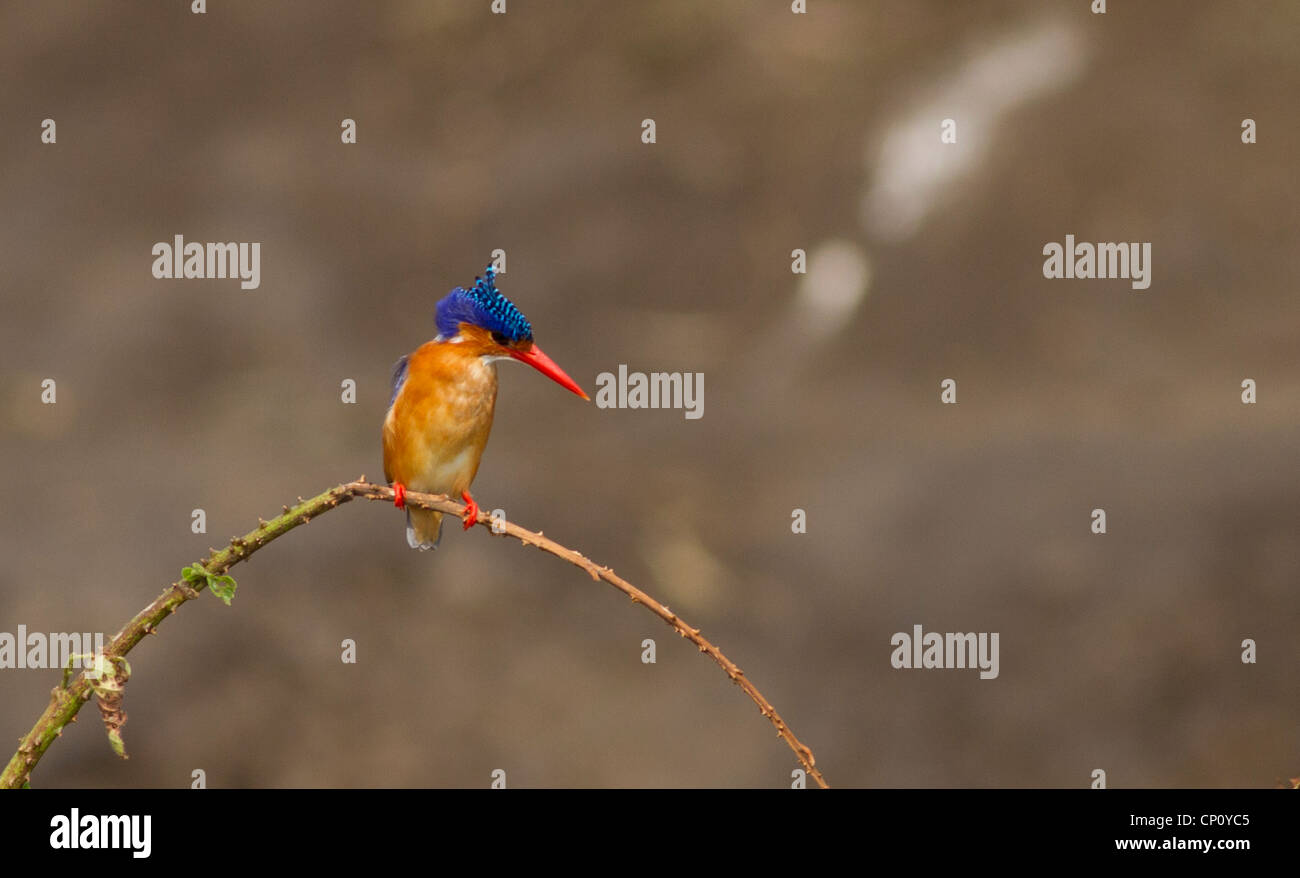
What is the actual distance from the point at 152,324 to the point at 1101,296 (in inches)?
199

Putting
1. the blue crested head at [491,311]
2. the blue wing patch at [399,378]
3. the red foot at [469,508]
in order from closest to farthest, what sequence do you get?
the blue crested head at [491,311] → the red foot at [469,508] → the blue wing patch at [399,378]

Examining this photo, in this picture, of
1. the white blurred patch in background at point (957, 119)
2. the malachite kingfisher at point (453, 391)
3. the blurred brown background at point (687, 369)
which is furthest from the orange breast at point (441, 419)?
the white blurred patch in background at point (957, 119)

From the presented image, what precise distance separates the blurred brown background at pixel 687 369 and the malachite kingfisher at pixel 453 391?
3.88m

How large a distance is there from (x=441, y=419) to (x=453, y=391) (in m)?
0.08

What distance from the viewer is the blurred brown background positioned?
617 centimetres

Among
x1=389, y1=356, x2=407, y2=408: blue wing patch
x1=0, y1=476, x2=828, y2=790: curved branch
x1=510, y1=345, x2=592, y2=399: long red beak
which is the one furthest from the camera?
x1=389, y1=356, x2=407, y2=408: blue wing patch

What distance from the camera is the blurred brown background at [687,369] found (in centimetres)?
617

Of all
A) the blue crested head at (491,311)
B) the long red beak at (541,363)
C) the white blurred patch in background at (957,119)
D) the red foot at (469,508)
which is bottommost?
the red foot at (469,508)

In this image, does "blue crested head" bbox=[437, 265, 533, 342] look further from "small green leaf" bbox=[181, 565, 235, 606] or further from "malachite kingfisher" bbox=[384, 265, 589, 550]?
"small green leaf" bbox=[181, 565, 235, 606]

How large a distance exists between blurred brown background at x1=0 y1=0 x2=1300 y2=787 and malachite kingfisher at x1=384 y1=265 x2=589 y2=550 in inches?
153

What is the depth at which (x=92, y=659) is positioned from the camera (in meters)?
1.20

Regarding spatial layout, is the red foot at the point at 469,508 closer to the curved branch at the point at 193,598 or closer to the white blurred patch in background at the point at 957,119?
the curved branch at the point at 193,598

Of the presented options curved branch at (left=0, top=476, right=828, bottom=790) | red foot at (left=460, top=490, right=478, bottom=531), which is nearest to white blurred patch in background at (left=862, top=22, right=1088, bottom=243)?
red foot at (left=460, top=490, right=478, bottom=531)

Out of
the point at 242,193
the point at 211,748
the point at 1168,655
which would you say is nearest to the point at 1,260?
the point at 242,193
